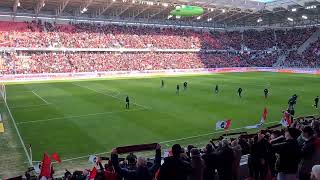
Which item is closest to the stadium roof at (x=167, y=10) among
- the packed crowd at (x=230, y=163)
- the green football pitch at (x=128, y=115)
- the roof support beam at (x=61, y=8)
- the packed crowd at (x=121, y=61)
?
the roof support beam at (x=61, y=8)

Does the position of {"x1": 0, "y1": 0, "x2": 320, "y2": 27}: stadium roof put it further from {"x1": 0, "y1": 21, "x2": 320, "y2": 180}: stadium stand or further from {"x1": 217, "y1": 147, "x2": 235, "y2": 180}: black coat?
{"x1": 217, "y1": 147, "x2": 235, "y2": 180}: black coat

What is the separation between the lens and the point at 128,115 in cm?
2675

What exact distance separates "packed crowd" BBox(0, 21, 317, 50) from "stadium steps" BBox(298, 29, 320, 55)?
40.5 inches

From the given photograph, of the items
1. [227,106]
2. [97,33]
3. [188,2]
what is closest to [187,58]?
[188,2]

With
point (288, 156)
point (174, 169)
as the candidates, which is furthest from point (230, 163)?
point (174, 169)

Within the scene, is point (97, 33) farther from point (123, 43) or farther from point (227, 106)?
point (227, 106)

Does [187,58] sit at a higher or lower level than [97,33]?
lower

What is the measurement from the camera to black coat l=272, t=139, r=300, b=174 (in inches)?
301

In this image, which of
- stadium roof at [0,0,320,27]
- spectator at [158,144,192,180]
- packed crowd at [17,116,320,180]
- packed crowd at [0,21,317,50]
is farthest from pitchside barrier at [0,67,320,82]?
spectator at [158,144,192,180]

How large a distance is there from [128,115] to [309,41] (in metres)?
70.8

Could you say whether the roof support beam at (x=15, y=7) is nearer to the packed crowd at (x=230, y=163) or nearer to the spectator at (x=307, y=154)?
the packed crowd at (x=230, y=163)

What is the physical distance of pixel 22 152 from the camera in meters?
18.0

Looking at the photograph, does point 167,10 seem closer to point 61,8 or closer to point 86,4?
point 86,4

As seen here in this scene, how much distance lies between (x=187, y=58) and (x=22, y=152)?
218 feet
